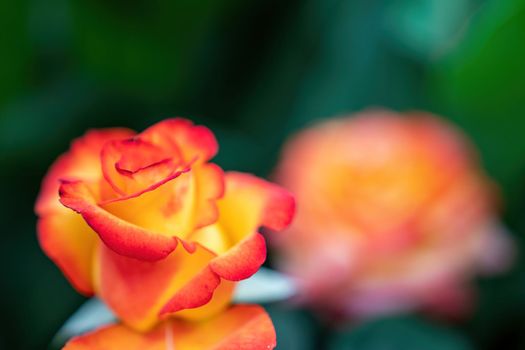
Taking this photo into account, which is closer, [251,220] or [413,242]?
[251,220]

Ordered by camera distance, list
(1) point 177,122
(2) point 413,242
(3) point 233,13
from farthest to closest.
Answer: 1. (3) point 233,13
2. (2) point 413,242
3. (1) point 177,122

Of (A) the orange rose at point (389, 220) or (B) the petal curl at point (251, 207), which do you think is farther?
(A) the orange rose at point (389, 220)

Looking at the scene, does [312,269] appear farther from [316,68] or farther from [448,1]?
[448,1]

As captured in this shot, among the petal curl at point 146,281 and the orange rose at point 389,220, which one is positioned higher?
the petal curl at point 146,281

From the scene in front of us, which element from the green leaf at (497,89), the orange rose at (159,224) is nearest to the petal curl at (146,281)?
the orange rose at (159,224)

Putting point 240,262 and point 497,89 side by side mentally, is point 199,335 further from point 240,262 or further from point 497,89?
point 497,89

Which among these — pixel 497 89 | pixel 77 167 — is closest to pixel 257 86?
pixel 497 89

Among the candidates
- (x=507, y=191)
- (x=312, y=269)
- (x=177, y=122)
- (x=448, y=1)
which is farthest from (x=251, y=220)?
(x=448, y=1)

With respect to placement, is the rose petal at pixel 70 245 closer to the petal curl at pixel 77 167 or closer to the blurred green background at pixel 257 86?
the petal curl at pixel 77 167

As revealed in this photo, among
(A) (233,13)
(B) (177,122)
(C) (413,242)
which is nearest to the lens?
(B) (177,122)
